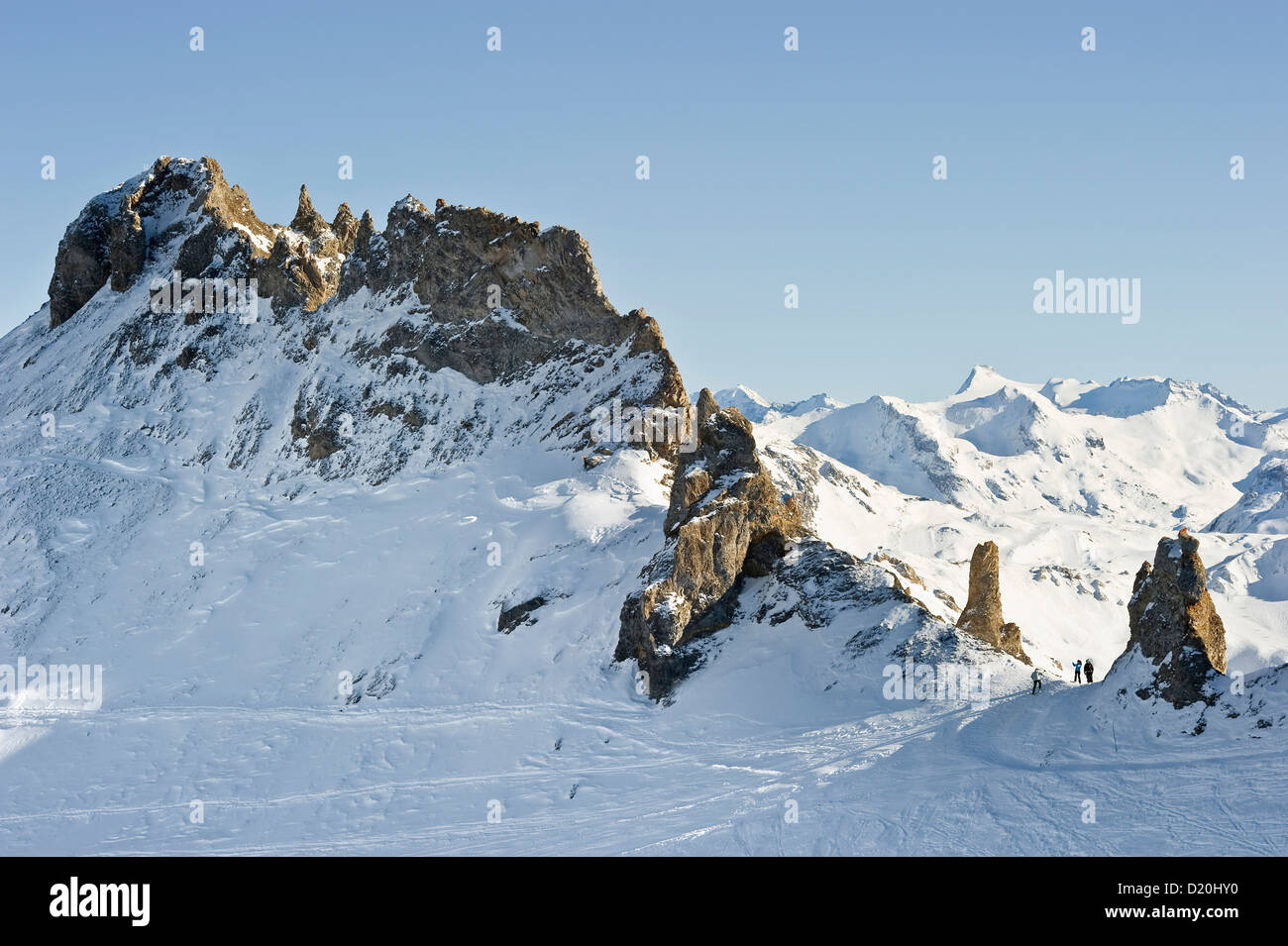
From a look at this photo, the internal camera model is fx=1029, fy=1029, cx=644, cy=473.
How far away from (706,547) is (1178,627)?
17689mm

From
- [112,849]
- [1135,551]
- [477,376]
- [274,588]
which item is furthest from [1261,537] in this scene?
[112,849]

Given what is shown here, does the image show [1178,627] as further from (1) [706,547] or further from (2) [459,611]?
(2) [459,611]

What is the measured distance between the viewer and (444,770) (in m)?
36.8

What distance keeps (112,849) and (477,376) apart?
36.4 meters

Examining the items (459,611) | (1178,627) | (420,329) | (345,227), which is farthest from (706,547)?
(345,227)

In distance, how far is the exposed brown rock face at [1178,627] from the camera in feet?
95.1

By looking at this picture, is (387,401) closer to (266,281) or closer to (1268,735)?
(266,281)

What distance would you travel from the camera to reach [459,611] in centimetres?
4744

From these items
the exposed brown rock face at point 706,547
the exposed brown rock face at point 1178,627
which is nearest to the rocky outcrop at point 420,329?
Answer: the exposed brown rock face at point 706,547

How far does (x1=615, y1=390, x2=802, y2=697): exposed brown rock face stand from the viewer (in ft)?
131

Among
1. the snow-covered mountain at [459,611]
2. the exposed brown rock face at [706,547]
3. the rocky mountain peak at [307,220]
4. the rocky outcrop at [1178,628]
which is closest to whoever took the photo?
the snow-covered mountain at [459,611]

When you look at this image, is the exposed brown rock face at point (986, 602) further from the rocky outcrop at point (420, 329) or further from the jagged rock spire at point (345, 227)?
the jagged rock spire at point (345, 227)

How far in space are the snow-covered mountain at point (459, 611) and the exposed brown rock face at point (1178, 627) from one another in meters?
0.65

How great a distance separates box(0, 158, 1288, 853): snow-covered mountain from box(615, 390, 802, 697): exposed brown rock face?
0.13 metres
